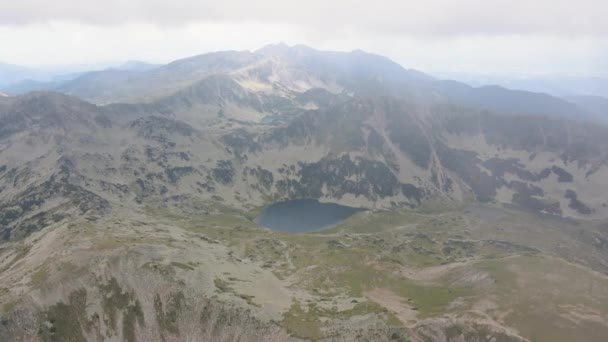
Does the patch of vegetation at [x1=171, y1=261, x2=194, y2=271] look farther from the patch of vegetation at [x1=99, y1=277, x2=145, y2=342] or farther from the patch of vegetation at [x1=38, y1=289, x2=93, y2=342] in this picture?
the patch of vegetation at [x1=38, y1=289, x2=93, y2=342]

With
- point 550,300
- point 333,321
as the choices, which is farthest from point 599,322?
point 333,321

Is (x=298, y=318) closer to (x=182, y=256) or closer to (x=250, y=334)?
(x=250, y=334)

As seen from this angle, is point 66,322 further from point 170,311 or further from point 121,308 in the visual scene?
point 170,311

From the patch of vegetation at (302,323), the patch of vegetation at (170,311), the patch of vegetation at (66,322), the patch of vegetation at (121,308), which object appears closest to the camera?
the patch of vegetation at (66,322)

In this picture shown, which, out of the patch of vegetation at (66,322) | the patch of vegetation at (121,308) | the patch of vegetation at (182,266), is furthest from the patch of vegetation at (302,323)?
the patch of vegetation at (66,322)

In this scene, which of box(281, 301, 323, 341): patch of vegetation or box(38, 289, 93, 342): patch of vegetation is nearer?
box(38, 289, 93, 342): patch of vegetation

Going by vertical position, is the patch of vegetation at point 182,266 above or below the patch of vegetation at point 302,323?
above

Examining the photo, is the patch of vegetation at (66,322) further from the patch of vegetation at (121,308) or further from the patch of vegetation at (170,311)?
the patch of vegetation at (170,311)

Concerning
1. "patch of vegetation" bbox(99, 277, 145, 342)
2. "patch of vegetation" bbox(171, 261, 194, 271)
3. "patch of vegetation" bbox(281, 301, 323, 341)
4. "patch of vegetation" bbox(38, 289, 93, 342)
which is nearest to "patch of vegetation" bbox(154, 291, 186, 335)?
"patch of vegetation" bbox(99, 277, 145, 342)

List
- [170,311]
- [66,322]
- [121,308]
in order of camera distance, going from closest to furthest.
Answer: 1. [66,322]
2. [121,308]
3. [170,311]

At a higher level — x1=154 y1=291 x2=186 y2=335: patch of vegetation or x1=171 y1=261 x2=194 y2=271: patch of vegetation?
x1=171 y1=261 x2=194 y2=271: patch of vegetation

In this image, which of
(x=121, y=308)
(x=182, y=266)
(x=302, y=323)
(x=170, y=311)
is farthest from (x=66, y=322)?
(x=302, y=323)
